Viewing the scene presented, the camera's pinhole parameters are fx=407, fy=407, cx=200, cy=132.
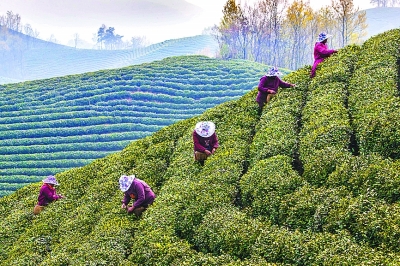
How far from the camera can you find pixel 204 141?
11.6 metres

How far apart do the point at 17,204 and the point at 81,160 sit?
16680 mm

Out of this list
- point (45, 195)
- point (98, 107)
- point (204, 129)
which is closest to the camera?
point (204, 129)

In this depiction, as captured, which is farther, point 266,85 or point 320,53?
point 320,53

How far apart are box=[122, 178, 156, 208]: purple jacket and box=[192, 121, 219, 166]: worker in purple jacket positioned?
1.80 meters

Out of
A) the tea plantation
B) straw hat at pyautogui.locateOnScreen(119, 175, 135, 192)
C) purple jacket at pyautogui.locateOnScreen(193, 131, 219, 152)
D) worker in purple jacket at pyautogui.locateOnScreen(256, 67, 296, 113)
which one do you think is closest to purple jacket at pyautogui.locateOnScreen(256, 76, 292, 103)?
worker in purple jacket at pyautogui.locateOnScreen(256, 67, 296, 113)

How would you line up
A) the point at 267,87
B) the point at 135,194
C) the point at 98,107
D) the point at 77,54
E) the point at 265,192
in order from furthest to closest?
the point at 77,54
the point at 98,107
the point at 267,87
the point at 135,194
the point at 265,192

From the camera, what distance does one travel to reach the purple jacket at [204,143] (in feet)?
37.4

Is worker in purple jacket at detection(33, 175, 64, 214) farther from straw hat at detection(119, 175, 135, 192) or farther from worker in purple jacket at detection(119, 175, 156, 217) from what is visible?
straw hat at detection(119, 175, 135, 192)

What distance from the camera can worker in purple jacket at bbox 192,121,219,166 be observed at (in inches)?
439

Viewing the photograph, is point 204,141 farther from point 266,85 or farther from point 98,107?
point 98,107

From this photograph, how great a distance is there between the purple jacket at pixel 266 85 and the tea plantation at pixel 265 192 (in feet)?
1.10

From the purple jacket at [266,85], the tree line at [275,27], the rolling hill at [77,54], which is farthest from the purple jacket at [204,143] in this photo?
the rolling hill at [77,54]

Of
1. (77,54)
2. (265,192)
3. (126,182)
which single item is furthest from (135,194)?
(77,54)

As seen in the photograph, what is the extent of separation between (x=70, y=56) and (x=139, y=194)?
130 meters
